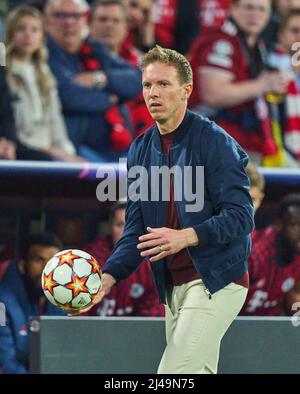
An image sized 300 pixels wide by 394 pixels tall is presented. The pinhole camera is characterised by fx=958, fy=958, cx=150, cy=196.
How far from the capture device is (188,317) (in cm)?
467

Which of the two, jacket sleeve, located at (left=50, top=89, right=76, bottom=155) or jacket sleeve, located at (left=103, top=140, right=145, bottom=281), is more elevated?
jacket sleeve, located at (left=50, top=89, right=76, bottom=155)

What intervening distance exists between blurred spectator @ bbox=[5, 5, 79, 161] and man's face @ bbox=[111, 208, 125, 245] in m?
0.61

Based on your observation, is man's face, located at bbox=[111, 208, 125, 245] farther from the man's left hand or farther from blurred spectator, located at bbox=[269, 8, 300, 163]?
the man's left hand

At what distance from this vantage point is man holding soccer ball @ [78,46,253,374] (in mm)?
4578

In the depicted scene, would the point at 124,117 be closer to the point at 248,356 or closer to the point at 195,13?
the point at 195,13

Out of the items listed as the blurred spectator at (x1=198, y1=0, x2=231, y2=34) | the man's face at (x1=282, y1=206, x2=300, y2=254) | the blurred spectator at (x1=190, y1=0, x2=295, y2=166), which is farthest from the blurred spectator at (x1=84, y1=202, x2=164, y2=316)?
the blurred spectator at (x1=198, y1=0, x2=231, y2=34)

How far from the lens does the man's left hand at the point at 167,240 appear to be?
14.7 ft

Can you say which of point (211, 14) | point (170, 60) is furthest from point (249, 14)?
point (170, 60)

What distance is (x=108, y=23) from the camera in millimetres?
8539

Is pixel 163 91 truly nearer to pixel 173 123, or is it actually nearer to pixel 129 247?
pixel 173 123

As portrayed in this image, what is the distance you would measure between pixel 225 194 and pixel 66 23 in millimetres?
4261
